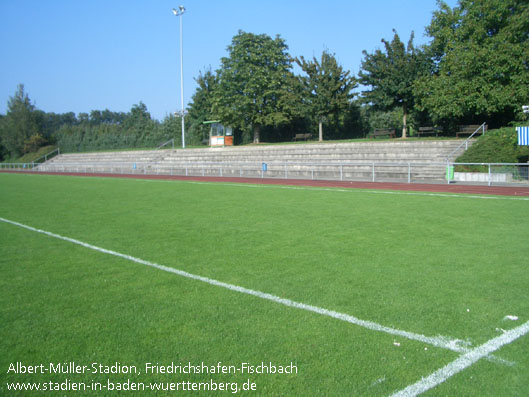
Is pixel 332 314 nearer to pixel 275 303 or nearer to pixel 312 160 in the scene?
pixel 275 303

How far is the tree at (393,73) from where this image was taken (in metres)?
34.1

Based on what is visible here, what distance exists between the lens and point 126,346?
386cm

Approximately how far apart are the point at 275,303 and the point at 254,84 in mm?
44640

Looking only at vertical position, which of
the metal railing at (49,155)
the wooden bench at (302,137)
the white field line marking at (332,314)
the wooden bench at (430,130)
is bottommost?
the white field line marking at (332,314)

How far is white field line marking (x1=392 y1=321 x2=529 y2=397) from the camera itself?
10.4 ft

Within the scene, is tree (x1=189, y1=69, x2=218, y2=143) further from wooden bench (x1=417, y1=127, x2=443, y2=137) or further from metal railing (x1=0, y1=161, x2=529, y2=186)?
wooden bench (x1=417, y1=127, x2=443, y2=137)

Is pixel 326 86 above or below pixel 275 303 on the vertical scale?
above

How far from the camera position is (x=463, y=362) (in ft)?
11.5

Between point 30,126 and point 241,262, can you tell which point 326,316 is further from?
point 30,126

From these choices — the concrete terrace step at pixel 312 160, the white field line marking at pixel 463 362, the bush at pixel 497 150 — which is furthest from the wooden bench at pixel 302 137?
the white field line marking at pixel 463 362

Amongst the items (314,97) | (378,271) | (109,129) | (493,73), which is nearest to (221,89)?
(314,97)

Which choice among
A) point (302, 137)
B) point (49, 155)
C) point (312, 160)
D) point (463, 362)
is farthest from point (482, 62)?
point (49, 155)

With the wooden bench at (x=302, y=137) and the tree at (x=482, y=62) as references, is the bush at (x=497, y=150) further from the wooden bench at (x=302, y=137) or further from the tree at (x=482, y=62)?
the wooden bench at (x=302, y=137)

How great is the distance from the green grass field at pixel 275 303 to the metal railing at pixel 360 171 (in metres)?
10.7
